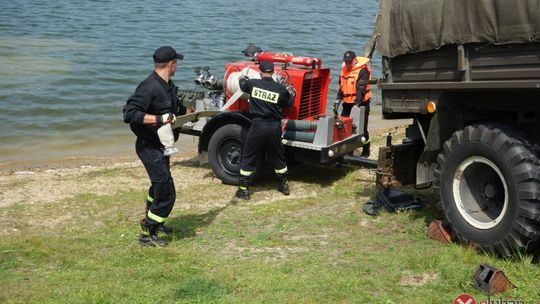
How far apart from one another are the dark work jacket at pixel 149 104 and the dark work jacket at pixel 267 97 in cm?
198

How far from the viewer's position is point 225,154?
9.09 metres

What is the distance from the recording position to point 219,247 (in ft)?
20.1

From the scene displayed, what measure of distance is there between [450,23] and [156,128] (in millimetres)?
2897

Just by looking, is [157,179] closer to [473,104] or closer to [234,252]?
[234,252]

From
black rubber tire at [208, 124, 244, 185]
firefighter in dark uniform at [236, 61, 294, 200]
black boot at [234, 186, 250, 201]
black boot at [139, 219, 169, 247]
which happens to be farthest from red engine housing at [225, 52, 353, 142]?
black boot at [139, 219, 169, 247]

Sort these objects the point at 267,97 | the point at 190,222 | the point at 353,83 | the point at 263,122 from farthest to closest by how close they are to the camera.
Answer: the point at 353,83
the point at 263,122
the point at 267,97
the point at 190,222

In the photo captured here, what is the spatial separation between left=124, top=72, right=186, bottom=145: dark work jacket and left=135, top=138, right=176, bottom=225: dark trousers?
9 centimetres

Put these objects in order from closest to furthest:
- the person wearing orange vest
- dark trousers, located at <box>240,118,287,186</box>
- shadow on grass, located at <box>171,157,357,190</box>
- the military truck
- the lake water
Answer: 1. the military truck
2. dark trousers, located at <box>240,118,287,186</box>
3. shadow on grass, located at <box>171,157,357,190</box>
4. the person wearing orange vest
5. the lake water

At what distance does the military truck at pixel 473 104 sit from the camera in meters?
5.04

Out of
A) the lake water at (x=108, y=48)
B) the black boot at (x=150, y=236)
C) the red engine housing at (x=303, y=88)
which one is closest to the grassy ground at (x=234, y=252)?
the black boot at (x=150, y=236)

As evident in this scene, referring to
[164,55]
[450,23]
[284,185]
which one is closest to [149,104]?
[164,55]

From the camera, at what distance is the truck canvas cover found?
4922 millimetres

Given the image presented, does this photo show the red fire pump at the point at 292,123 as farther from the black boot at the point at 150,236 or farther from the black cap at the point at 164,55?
the black boot at the point at 150,236

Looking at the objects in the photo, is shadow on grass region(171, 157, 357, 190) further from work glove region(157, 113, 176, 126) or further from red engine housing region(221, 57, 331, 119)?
work glove region(157, 113, 176, 126)
